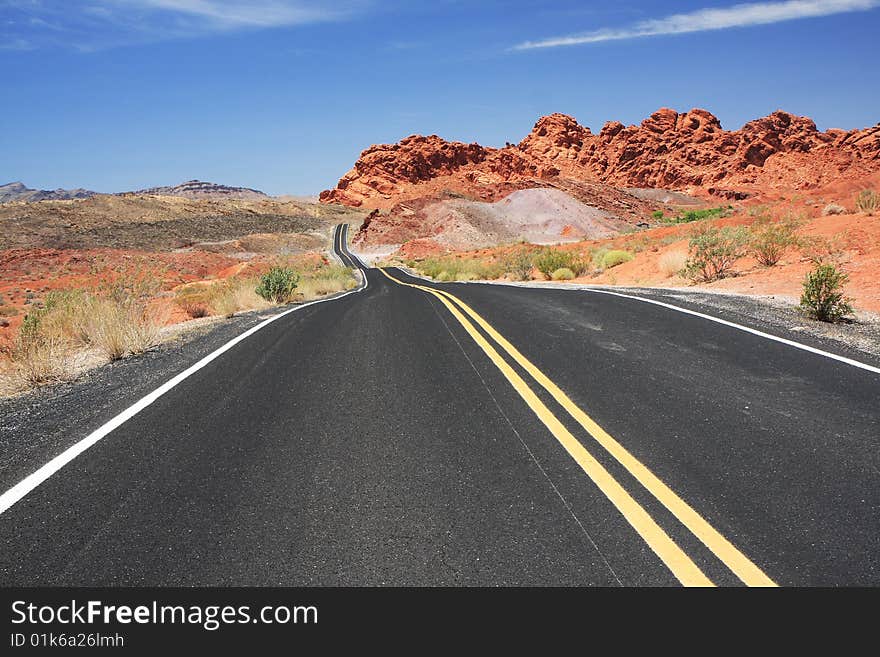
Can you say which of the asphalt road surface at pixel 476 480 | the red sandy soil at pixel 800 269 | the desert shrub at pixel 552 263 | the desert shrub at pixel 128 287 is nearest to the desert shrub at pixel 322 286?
the desert shrub at pixel 552 263

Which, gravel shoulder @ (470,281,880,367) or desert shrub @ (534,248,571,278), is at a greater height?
desert shrub @ (534,248,571,278)

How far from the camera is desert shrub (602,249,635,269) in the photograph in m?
27.7

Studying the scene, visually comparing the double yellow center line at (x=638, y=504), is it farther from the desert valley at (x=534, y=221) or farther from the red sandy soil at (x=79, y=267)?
the red sandy soil at (x=79, y=267)

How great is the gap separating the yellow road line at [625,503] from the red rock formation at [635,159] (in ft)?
385

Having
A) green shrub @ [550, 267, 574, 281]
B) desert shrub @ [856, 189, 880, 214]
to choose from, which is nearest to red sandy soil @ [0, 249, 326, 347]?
green shrub @ [550, 267, 574, 281]

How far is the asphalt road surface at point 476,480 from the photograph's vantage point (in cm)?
294

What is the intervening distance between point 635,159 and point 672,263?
156285 mm

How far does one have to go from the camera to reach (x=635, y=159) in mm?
165250

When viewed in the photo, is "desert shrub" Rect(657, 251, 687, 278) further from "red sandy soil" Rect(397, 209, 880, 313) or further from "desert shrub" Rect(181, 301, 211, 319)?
"desert shrub" Rect(181, 301, 211, 319)

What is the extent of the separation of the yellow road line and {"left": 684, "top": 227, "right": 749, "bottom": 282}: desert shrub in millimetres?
15295

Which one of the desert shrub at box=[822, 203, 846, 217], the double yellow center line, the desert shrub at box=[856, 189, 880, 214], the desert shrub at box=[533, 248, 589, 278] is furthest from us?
the desert shrub at box=[533, 248, 589, 278]

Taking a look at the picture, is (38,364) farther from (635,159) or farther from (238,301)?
(635,159)

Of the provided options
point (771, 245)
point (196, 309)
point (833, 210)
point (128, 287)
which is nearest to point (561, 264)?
point (833, 210)
